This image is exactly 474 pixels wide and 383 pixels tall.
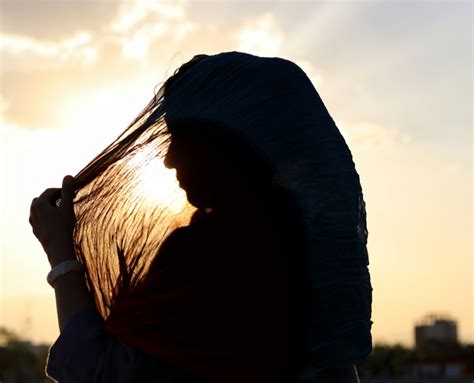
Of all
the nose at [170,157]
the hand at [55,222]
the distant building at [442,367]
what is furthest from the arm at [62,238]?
the distant building at [442,367]

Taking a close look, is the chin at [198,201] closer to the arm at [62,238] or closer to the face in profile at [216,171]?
A: the face in profile at [216,171]

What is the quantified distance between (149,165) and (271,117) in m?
0.40

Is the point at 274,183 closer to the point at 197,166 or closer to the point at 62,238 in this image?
the point at 197,166

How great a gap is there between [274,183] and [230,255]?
225mm

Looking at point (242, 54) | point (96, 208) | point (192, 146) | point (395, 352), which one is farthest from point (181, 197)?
point (395, 352)

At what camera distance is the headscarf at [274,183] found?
220 centimetres

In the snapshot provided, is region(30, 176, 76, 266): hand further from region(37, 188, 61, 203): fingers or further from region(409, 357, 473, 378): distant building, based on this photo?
region(409, 357, 473, 378): distant building

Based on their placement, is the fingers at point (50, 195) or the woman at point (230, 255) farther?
the fingers at point (50, 195)

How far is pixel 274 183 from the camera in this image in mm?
2195

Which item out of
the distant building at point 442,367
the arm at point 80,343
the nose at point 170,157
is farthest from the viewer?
the distant building at point 442,367

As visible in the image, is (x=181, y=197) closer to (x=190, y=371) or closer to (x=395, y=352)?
(x=190, y=371)

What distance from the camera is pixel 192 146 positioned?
2332mm

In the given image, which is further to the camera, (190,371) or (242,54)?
(242,54)

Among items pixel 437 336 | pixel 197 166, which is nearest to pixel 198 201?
pixel 197 166
